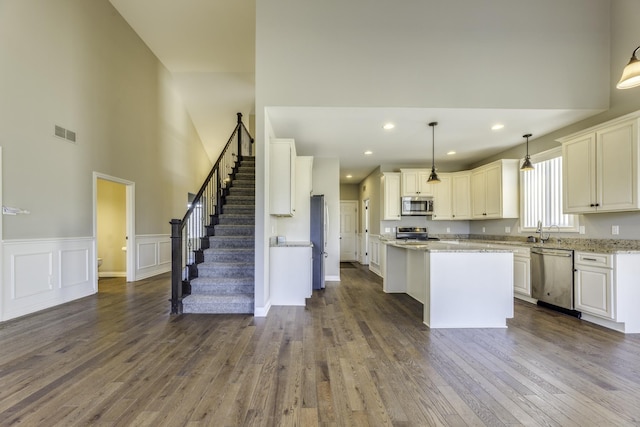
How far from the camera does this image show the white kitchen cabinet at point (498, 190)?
542cm

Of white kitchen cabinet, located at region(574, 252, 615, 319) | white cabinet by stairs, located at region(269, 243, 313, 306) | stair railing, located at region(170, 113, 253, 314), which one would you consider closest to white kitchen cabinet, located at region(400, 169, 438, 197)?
white kitchen cabinet, located at region(574, 252, 615, 319)

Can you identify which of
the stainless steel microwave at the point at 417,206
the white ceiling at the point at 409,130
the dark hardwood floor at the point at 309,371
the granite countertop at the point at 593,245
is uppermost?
the white ceiling at the point at 409,130

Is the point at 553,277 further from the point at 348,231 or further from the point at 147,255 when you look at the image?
the point at 147,255

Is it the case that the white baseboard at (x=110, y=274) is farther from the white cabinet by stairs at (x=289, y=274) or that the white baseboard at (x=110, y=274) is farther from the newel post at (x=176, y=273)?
the white cabinet by stairs at (x=289, y=274)

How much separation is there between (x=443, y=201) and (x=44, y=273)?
280 inches

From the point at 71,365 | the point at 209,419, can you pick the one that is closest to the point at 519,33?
the point at 209,419

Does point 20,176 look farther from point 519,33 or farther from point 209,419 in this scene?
point 519,33

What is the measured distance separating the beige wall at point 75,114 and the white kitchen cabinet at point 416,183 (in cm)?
568

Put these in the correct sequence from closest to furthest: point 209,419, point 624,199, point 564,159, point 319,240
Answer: point 209,419
point 624,199
point 564,159
point 319,240

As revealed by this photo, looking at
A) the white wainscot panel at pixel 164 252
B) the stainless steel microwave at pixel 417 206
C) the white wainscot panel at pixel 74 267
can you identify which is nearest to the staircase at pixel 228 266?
the white wainscot panel at pixel 74 267

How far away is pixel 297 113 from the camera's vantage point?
390cm

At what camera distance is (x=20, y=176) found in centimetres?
368

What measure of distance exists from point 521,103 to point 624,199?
1.59 metres

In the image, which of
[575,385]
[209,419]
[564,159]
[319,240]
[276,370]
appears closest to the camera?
[209,419]
